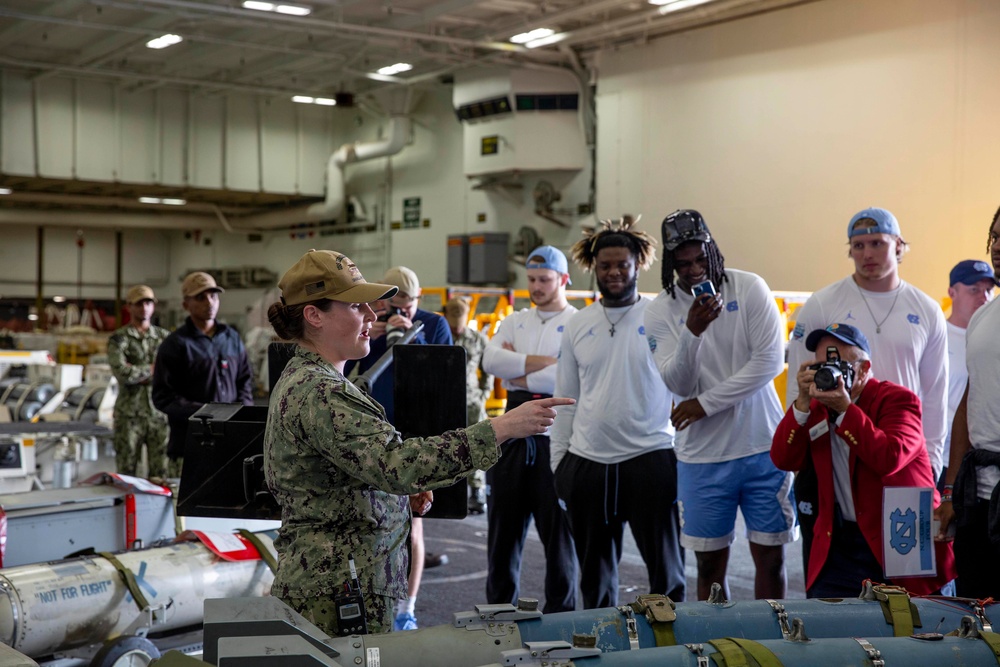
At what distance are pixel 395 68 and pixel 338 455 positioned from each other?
1498cm

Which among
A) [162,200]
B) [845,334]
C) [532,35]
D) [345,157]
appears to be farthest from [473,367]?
[162,200]

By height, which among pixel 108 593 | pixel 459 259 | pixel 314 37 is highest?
pixel 314 37

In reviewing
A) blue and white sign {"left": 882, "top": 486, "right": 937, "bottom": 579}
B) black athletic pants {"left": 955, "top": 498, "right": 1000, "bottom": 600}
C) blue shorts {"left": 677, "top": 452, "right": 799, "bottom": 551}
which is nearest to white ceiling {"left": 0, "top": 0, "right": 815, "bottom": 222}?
blue shorts {"left": 677, "top": 452, "right": 799, "bottom": 551}

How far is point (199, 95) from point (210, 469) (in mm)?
17257

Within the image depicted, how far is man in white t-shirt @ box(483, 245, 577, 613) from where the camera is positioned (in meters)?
4.21

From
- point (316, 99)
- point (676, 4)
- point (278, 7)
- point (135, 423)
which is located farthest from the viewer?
point (316, 99)

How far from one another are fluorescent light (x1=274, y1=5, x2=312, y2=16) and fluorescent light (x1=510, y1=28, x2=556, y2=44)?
2.80 metres

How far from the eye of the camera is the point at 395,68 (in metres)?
16.4

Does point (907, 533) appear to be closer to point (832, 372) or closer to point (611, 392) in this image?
point (832, 372)

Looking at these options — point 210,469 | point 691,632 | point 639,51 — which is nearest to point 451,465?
point 691,632

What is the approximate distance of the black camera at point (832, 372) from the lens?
123 inches

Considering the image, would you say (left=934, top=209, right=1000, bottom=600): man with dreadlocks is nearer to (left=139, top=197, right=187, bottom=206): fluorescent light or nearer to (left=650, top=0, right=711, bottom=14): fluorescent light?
(left=650, top=0, right=711, bottom=14): fluorescent light

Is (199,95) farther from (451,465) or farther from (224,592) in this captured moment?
(451,465)

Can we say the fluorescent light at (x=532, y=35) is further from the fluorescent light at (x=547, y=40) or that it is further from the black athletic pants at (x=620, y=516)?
the black athletic pants at (x=620, y=516)
